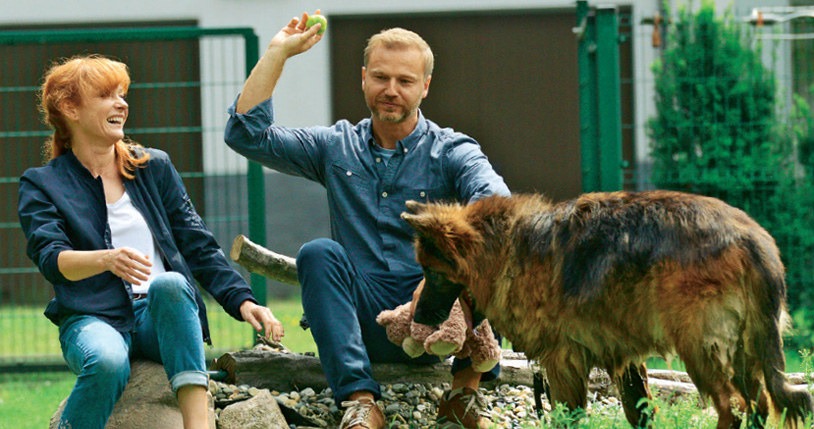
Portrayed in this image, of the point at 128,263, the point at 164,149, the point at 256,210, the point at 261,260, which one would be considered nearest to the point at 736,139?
the point at 256,210

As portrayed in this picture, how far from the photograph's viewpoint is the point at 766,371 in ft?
10.5

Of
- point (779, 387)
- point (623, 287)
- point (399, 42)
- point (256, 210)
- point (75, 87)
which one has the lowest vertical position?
point (779, 387)

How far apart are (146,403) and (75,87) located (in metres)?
1.33

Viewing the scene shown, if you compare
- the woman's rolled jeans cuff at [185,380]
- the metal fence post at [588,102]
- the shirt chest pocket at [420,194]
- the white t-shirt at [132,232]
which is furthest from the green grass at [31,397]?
the metal fence post at [588,102]

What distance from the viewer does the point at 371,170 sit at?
14.6ft

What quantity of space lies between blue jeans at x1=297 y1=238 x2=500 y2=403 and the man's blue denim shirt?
117 mm

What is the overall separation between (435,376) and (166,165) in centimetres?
169

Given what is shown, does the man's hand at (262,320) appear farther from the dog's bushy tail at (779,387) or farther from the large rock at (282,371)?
the dog's bushy tail at (779,387)

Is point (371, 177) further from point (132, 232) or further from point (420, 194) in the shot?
point (132, 232)

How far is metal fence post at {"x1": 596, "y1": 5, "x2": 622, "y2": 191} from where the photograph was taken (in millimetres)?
6004

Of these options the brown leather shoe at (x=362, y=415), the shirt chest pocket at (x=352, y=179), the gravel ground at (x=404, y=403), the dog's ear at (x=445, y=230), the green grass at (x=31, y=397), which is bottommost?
the green grass at (x=31, y=397)

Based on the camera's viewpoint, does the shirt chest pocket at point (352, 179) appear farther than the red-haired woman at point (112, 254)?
Yes

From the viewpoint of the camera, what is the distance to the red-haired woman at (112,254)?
3348 mm

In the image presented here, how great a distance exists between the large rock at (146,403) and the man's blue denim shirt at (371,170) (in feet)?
3.55
